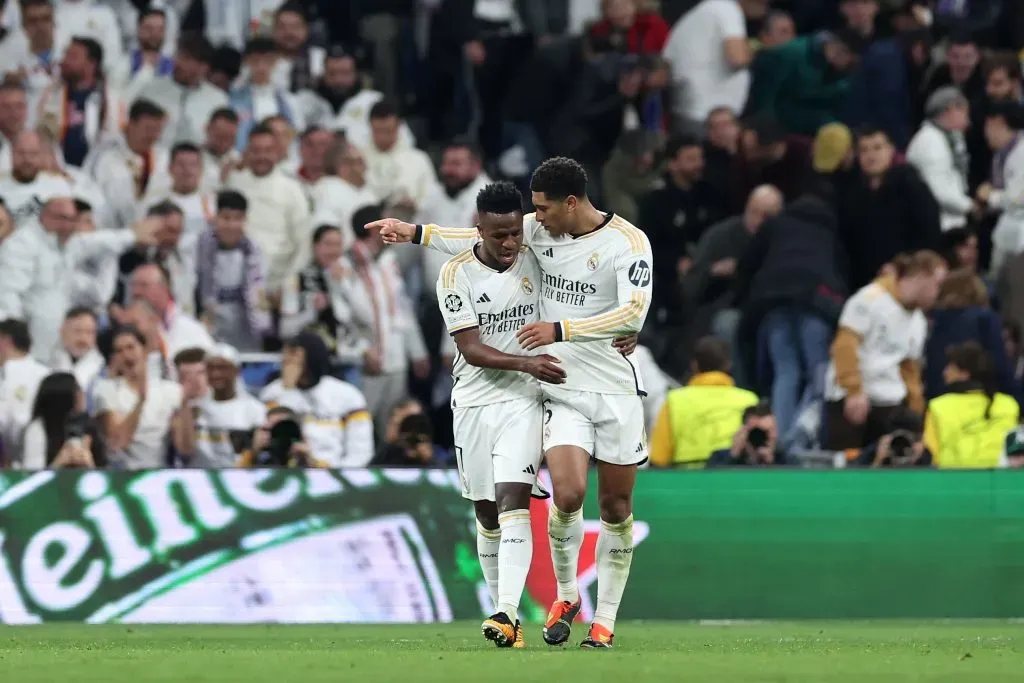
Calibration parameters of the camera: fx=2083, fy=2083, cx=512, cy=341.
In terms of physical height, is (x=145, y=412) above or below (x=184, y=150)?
below

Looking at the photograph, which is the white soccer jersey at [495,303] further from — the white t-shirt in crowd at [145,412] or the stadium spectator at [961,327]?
the stadium spectator at [961,327]

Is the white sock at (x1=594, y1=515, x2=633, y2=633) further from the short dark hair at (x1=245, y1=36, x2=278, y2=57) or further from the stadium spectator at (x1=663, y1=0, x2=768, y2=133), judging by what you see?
the short dark hair at (x1=245, y1=36, x2=278, y2=57)

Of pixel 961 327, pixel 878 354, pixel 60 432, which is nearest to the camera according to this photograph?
pixel 60 432

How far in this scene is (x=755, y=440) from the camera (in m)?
14.8

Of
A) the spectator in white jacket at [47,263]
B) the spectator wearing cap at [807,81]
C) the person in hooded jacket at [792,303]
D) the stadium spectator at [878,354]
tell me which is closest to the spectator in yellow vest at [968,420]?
the stadium spectator at [878,354]

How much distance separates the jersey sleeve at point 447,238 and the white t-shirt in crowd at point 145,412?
512cm

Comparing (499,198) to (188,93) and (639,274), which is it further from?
(188,93)

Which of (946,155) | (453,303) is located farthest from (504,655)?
(946,155)

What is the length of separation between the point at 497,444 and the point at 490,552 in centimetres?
82

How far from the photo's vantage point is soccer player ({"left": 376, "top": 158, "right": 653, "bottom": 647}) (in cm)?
1030

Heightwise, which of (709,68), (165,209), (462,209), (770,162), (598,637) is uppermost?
(709,68)

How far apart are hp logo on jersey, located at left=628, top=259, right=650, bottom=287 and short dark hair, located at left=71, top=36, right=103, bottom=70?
10.0 metres

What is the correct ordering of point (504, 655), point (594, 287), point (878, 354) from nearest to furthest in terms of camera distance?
point (504, 655) → point (594, 287) → point (878, 354)

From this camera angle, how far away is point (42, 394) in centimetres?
1541
